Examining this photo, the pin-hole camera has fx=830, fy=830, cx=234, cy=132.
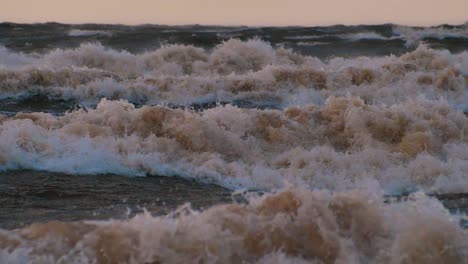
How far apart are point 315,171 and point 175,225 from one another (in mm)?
4651

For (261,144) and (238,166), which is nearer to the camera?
(238,166)

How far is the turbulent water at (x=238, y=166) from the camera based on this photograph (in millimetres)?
4973

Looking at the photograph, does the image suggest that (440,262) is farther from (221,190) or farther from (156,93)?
(156,93)

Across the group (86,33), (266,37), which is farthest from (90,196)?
(266,37)

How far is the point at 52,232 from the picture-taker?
16.1ft

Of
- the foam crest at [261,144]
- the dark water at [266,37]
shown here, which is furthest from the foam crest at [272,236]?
the dark water at [266,37]

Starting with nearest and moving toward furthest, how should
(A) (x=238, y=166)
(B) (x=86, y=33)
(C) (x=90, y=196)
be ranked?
(C) (x=90, y=196) < (A) (x=238, y=166) < (B) (x=86, y=33)

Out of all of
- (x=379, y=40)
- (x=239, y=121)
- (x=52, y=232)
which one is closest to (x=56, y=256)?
(x=52, y=232)

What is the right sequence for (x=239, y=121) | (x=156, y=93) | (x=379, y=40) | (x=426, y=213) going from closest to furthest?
(x=426, y=213), (x=239, y=121), (x=156, y=93), (x=379, y=40)

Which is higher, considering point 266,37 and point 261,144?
point 261,144

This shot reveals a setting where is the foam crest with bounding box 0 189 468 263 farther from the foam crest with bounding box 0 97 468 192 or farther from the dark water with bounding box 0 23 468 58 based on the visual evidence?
the dark water with bounding box 0 23 468 58

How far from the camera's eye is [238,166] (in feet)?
31.1

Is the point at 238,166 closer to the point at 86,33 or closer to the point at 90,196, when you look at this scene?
the point at 90,196

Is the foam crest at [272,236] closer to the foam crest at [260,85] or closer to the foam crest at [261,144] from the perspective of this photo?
the foam crest at [261,144]
